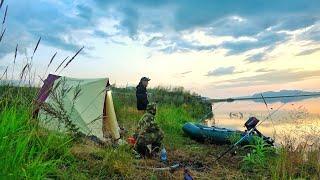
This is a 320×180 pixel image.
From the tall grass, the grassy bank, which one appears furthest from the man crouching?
the tall grass

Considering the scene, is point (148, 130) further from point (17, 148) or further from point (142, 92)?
point (17, 148)

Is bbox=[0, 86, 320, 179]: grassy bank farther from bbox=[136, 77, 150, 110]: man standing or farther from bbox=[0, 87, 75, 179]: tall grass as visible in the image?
bbox=[136, 77, 150, 110]: man standing

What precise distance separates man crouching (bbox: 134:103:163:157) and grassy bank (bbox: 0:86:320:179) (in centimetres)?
31

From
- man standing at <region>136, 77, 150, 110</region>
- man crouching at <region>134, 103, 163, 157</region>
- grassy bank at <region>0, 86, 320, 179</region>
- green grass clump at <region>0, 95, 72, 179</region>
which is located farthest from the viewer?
man standing at <region>136, 77, 150, 110</region>

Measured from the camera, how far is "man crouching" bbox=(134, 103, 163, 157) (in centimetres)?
1015

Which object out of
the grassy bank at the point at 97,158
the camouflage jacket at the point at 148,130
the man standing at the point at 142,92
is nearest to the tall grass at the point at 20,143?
the grassy bank at the point at 97,158

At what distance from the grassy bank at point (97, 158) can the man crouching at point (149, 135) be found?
1.02 feet

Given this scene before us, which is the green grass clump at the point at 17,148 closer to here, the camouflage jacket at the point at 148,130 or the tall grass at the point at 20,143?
the tall grass at the point at 20,143

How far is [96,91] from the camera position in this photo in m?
13.0

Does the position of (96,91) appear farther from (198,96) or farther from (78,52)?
(198,96)

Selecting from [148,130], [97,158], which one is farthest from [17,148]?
[148,130]

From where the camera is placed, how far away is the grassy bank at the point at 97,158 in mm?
4469

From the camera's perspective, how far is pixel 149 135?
34.3ft

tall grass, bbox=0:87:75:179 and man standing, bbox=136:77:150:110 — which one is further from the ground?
man standing, bbox=136:77:150:110
